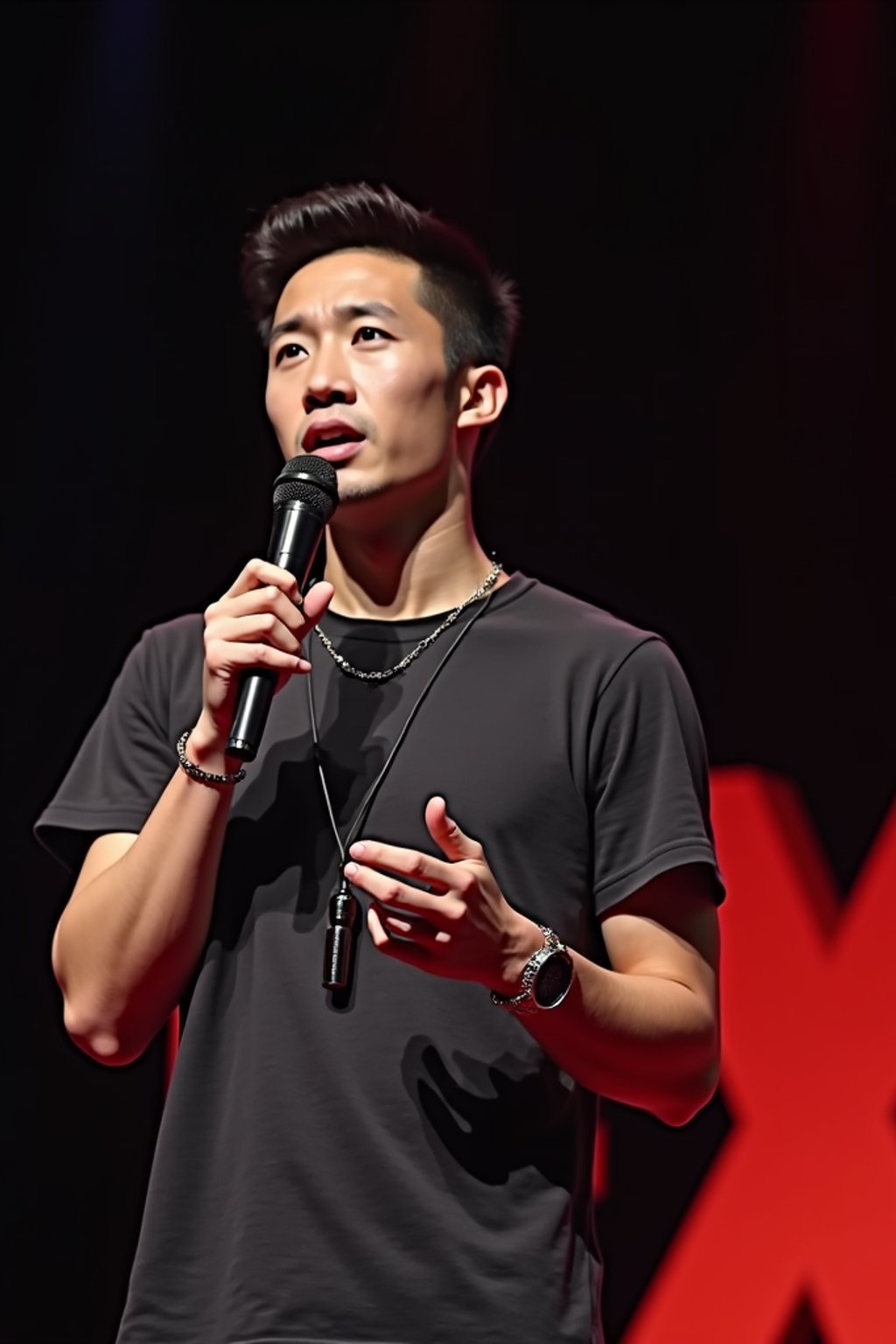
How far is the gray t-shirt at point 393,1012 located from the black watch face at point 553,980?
0.51 feet

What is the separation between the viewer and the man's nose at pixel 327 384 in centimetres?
180

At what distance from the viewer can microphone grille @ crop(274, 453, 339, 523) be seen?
5.12ft

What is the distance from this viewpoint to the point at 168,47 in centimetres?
297

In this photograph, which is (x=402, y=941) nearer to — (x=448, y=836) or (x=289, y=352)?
(x=448, y=836)

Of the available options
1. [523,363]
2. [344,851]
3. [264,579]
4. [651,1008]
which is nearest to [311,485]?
[264,579]

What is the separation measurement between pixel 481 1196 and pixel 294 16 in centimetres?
226

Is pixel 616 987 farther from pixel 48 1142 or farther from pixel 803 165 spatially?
pixel 803 165

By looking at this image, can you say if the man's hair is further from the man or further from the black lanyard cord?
the black lanyard cord

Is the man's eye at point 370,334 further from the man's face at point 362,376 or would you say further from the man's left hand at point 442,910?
the man's left hand at point 442,910

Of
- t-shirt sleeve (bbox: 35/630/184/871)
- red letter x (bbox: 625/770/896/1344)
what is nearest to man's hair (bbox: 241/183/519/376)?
t-shirt sleeve (bbox: 35/630/184/871)

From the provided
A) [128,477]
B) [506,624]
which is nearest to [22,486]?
[128,477]

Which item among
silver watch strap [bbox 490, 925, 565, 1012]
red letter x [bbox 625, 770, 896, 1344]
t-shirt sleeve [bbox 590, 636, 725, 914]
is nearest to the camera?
silver watch strap [bbox 490, 925, 565, 1012]

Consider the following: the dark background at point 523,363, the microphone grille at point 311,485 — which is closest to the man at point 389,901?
the microphone grille at point 311,485

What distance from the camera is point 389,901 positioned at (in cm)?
126
